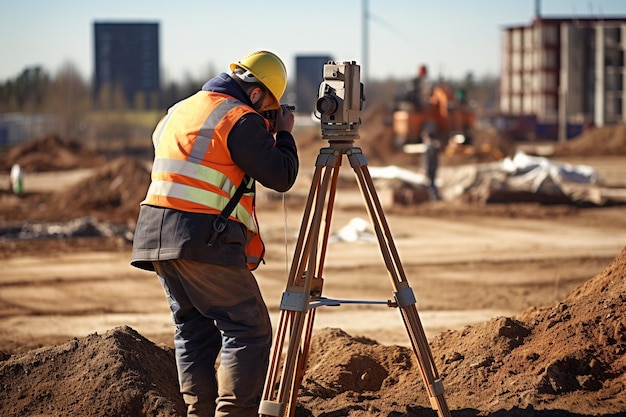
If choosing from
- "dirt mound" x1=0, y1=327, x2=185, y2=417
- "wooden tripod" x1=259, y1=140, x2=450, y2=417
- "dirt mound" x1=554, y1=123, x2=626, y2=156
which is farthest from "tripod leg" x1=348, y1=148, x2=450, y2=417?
"dirt mound" x1=554, y1=123, x2=626, y2=156

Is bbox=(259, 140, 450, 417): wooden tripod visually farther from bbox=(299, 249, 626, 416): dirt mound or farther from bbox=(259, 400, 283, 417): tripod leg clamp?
bbox=(299, 249, 626, 416): dirt mound

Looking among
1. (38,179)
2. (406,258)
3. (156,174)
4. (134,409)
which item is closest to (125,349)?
(134,409)

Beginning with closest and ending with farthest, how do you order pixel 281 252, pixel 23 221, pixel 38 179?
pixel 281 252 < pixel 23 221 < pixel 38 179

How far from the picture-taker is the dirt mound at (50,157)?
3422 centimetres

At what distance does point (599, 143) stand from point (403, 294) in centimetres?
3098

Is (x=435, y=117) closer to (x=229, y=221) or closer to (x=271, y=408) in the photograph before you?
(x=229, y=221)

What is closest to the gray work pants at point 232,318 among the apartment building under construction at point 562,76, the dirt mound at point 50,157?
the dirt mound at point 50,157

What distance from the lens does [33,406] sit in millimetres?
5707

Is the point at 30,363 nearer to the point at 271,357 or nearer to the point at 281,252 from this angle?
the point at 271,357

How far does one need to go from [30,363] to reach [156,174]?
179cm

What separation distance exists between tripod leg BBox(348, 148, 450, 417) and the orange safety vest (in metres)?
0.64

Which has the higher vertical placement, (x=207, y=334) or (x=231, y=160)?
(x=231, y=160)

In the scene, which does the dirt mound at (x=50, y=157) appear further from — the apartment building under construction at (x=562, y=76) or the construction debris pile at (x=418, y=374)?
the construction debris pile at (x=418, y=374)

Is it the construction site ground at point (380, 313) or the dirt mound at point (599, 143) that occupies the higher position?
the dirt mound at point (599, 143)
